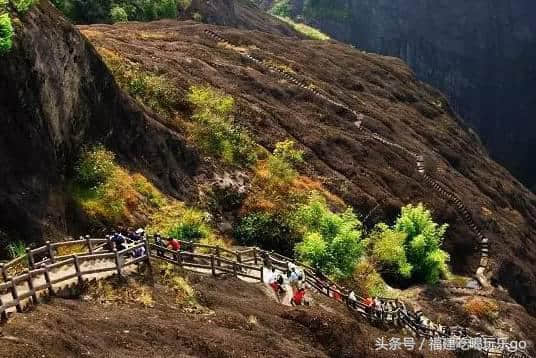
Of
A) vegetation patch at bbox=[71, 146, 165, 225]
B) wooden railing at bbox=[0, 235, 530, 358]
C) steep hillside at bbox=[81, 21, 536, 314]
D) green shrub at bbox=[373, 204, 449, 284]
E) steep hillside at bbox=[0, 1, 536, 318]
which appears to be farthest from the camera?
steep hillside at bbox=[81, 21, 536, 314]

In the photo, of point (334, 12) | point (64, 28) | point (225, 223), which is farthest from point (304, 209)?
point (334, 12)

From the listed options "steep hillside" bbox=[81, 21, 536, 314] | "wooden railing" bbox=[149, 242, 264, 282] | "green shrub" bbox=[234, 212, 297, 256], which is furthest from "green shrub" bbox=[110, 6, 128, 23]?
"wooden railing" bbox=[149, 242, 264, 282]

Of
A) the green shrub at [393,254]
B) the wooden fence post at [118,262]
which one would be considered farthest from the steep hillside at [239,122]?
the green shrub at [393,254]

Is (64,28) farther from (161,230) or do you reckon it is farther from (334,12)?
(334,12)

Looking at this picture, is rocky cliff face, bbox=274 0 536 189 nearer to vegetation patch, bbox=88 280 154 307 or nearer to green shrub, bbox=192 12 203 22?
green shrub, bbox=192 12 203 22

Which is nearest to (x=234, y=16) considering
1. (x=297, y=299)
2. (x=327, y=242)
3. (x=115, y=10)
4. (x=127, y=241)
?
(x=115, y=10)

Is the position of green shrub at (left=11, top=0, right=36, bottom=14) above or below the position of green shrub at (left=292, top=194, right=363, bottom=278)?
above

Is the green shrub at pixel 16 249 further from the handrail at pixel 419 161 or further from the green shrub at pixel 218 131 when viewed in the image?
the handrail at pixel 419 161
